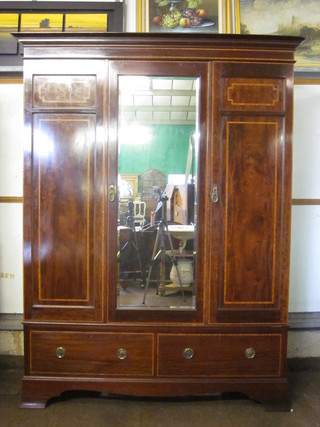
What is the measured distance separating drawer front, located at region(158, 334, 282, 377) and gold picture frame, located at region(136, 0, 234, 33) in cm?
201

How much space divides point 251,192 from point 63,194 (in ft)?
3.31

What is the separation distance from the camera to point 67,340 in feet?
6.18

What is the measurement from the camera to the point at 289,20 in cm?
241

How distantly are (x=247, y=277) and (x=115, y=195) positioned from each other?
839 mm

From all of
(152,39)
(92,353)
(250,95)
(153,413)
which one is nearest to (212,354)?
(153,413)

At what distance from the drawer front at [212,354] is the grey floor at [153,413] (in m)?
0.21

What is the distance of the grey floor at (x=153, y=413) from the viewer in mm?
1810

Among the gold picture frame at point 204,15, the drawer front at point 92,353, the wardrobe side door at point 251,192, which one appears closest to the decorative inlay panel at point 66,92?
the wardrobe side door at point 251,192

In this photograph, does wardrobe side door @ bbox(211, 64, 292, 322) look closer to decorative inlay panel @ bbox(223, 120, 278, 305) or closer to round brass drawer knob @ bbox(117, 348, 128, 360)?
decorative inlay panel @ bbox(223, 120, 278, 305)

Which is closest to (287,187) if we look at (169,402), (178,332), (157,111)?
(157,111)

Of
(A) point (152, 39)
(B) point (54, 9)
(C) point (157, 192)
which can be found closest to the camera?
(A) point (152, 39)

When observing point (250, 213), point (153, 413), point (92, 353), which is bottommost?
point (153, 413)

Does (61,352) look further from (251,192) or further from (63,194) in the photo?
(251,192)

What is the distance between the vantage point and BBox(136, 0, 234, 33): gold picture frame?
2387mm
